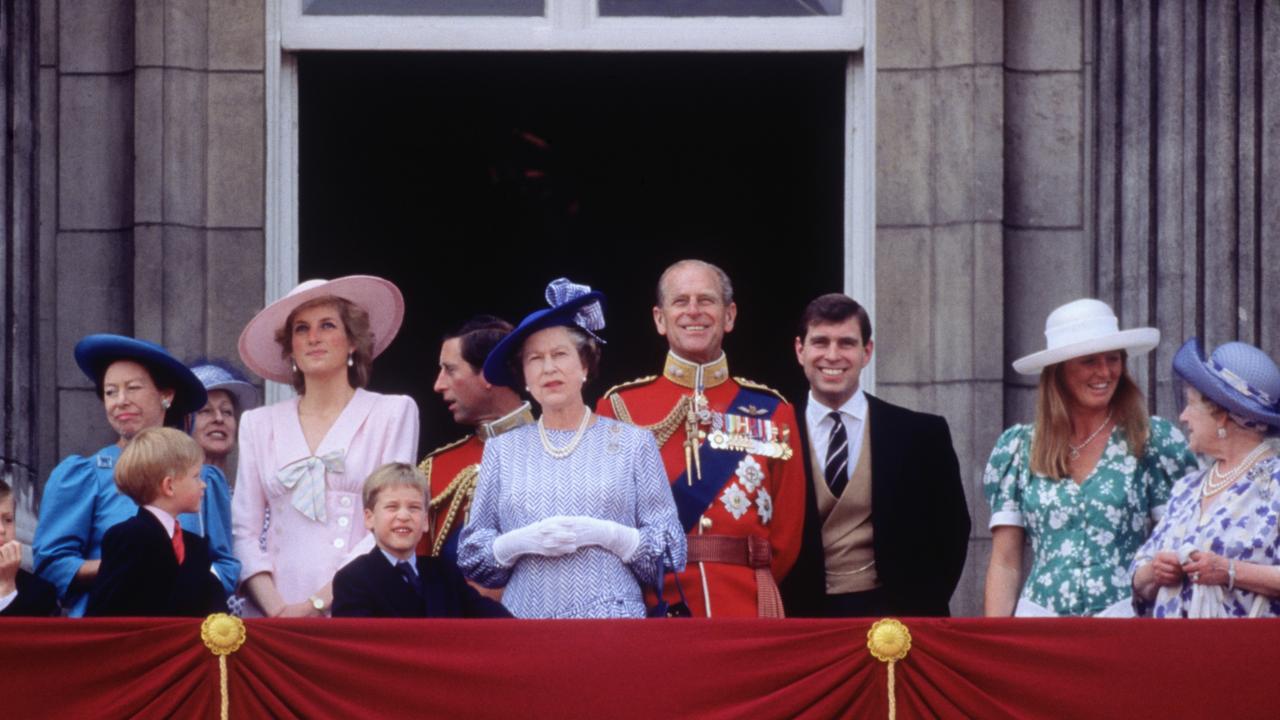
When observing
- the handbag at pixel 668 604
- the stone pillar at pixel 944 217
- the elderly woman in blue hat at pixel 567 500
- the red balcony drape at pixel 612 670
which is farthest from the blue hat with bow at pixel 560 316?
the stone pillar at pixel 944 217

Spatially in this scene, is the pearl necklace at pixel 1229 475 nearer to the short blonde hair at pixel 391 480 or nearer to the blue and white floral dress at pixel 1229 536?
the blue and white floral dress at pixel 1229 536

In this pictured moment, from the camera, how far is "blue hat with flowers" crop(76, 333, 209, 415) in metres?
8.26

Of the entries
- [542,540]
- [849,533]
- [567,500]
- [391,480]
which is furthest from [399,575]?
[849,533]

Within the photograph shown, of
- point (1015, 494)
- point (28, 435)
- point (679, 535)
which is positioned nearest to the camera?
point (679, 535)

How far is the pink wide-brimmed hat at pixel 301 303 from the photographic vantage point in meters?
8.48

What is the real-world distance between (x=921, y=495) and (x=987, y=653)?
1.27 meters

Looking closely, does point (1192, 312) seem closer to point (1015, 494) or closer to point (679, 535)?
point (1015, 494)

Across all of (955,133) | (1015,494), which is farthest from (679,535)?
(955,133)

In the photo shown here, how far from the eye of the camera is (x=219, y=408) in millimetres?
9172

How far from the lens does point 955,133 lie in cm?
1016

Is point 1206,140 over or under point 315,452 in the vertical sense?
over

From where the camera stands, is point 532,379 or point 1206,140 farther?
point 1206,140


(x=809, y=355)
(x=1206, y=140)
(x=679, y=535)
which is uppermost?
(x=1206, y=140)

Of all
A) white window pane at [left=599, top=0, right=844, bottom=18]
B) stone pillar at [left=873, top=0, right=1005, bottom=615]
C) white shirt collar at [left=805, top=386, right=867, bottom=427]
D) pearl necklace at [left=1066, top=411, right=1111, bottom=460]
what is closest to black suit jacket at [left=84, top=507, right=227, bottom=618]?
white shirt collar at [left=805, top=386, right=867, bottom=427]
